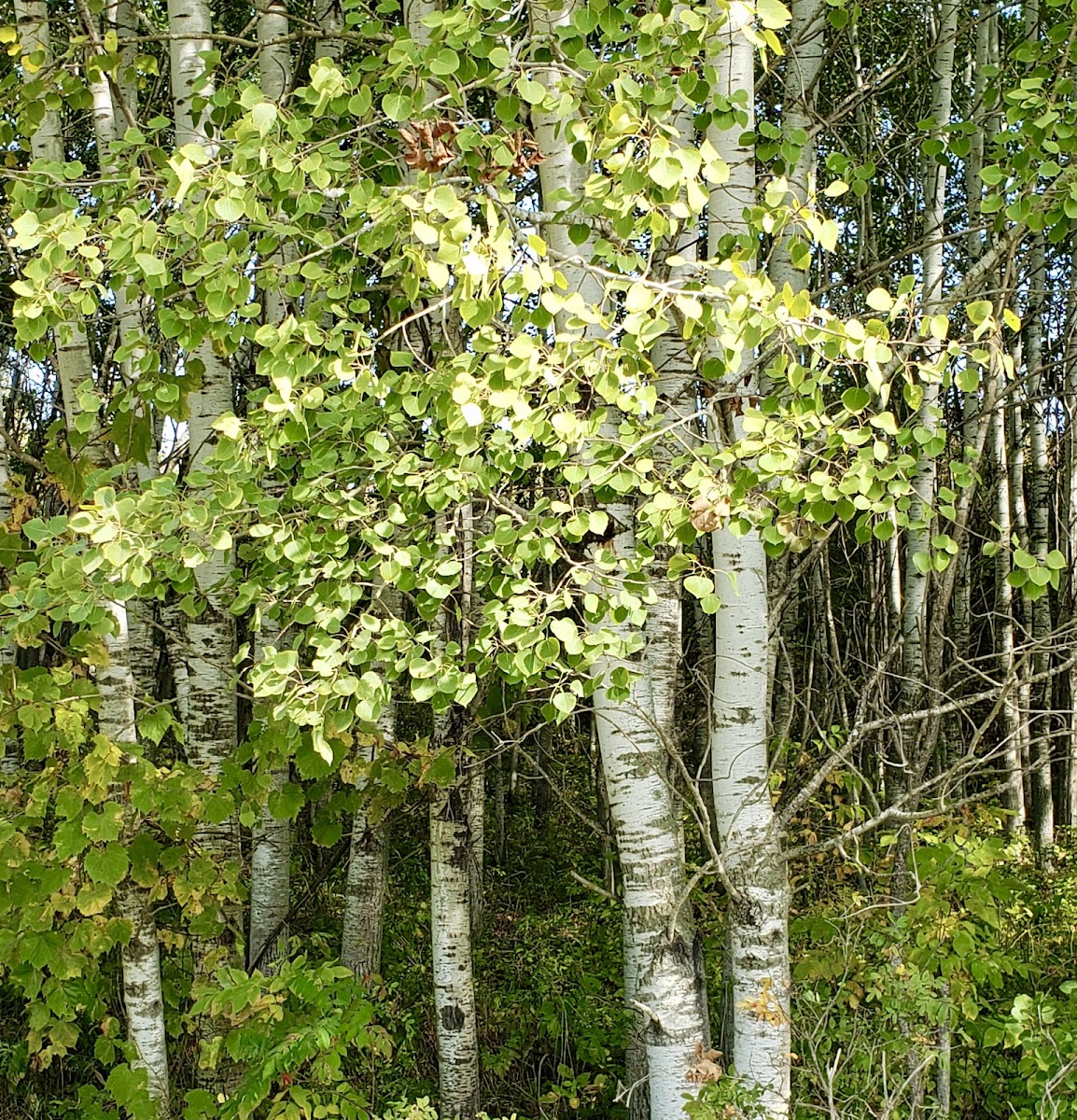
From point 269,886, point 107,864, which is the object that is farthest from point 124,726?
point 269,886

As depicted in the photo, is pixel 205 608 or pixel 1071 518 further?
pixel 1071 518

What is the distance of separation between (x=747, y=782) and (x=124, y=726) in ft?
7.83

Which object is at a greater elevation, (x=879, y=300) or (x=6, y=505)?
(x=6, y=505)

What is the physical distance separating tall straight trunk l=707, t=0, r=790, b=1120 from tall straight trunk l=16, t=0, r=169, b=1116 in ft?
7.37

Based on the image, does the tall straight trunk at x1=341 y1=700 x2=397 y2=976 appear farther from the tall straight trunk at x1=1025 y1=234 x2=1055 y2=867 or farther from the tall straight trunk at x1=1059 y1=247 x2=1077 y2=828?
the tall straight trunk at x1=1025 y1=234 x2=1055 y2=867

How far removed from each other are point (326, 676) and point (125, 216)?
1287 mm

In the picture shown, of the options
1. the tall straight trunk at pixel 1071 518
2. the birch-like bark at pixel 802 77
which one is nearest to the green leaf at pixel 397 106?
the birch-like bark at pixel 802 77

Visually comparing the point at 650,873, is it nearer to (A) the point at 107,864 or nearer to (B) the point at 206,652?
(A) the point at 107,864

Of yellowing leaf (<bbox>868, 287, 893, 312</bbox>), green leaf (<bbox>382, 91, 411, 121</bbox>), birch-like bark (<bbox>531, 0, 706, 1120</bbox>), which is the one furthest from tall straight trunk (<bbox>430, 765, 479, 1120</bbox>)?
yellowing leaf (<bbox>868, 287, 893, 312</bbox>)

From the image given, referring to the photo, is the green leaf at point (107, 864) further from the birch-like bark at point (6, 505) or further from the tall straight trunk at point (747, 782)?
the tall straight trunk at point (747, 782)

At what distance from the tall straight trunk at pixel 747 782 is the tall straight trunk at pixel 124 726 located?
2.25m

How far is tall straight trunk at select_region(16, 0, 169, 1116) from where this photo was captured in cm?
387

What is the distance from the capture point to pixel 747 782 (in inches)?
143

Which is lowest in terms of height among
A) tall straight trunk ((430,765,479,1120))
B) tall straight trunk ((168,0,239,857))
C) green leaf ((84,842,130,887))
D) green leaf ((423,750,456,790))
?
tall straight trunk ((430,765,479,1120))
